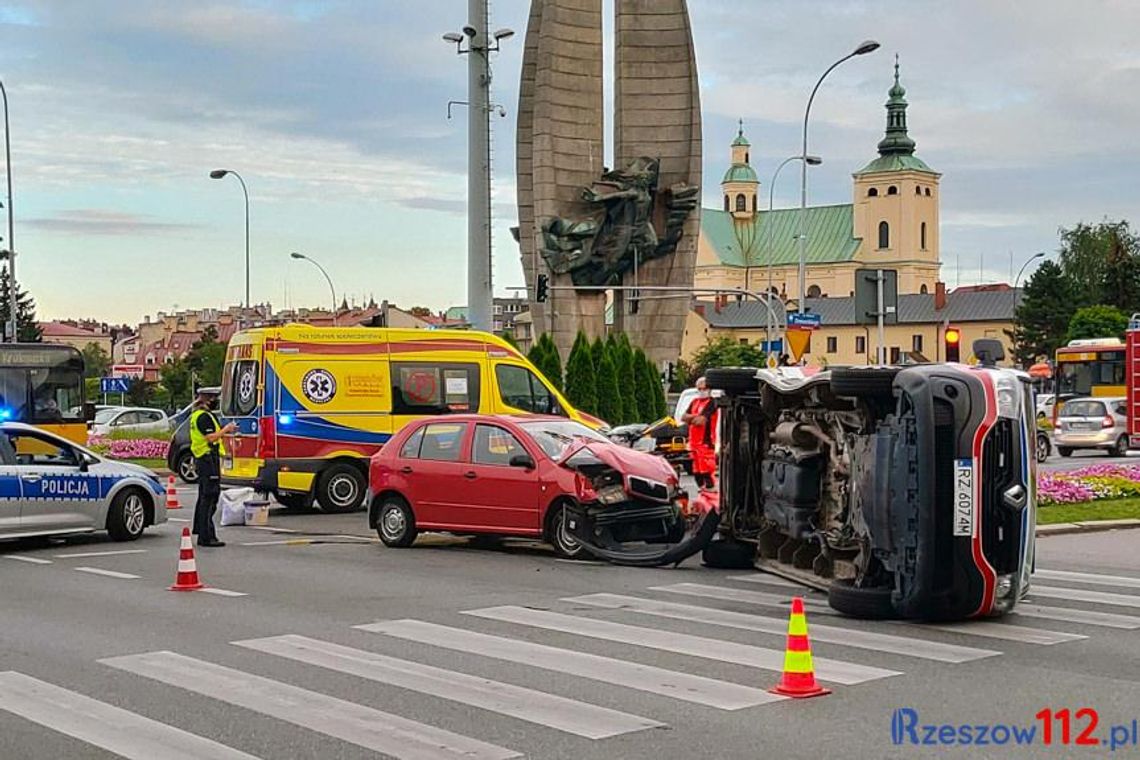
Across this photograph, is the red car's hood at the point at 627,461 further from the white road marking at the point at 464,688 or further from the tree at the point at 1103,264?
the tree at the point at 1103,264

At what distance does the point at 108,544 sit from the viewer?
17.9 meters

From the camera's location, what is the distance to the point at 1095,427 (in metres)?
40.0

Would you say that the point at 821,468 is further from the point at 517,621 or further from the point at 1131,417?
the point at 1131,417

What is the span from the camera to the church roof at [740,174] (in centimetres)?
17538

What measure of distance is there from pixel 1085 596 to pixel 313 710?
7.51m

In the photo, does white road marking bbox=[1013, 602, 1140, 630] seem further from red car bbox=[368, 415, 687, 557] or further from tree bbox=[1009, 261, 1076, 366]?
tree bbox=[1009, 261, 1076, 366]

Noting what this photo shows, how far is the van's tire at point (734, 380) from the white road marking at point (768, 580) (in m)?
1.79

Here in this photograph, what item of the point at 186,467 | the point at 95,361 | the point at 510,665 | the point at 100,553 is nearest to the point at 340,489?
the point at 100,553

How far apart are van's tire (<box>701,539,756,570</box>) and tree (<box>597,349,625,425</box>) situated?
3655cm

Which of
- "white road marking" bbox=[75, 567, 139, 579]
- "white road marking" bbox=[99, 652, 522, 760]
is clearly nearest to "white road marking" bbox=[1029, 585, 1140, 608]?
"white road marking" bbox=[99, 652, 522, 760]

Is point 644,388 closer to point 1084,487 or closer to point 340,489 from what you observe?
point 340,489

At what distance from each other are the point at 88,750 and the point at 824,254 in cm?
15817

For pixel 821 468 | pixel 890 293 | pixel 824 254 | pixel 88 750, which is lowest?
pixel 88 750

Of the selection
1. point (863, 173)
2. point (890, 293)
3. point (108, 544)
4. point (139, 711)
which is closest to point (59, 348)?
point (108, 544)
